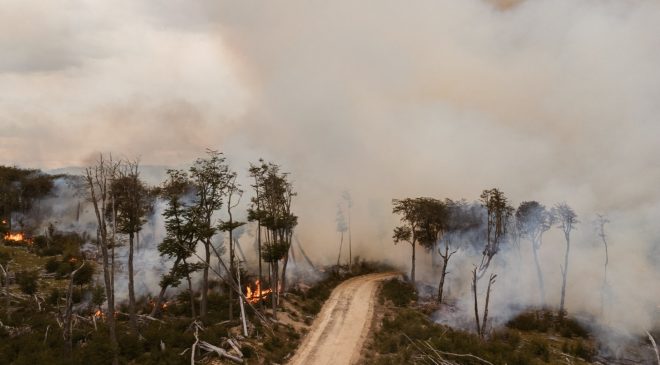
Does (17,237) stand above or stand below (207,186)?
below

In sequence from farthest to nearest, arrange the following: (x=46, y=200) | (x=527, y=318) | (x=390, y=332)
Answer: (x=46, y=200) → (x=527, y=318) → (x=390, y=332)

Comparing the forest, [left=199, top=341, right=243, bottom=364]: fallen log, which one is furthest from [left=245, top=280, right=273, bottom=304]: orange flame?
[left=199, top=341, right=243, bottom=364]: fallen log

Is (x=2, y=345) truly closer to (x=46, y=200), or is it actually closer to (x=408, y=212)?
(x=408, y=212)

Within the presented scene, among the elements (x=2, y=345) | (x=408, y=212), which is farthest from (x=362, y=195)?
(x=2, y=345)

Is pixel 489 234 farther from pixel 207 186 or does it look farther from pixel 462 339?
pixel 207 186

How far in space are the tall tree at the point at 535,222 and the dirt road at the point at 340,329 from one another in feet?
82.7

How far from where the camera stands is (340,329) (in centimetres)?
4072

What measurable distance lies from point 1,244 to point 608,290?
302ft

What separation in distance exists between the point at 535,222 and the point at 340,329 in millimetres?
37669

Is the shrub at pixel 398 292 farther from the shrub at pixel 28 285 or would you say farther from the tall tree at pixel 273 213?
the shrub at pixel 28 285

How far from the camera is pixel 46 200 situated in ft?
278

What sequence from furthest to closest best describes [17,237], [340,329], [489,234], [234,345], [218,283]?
[17,237], [218,283], [489,234], [340,329], [234,345]

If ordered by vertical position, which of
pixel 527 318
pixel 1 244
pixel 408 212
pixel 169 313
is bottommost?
pixel 527 318

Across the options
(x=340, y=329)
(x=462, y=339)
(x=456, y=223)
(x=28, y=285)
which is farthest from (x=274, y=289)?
(x=456, y=223)
